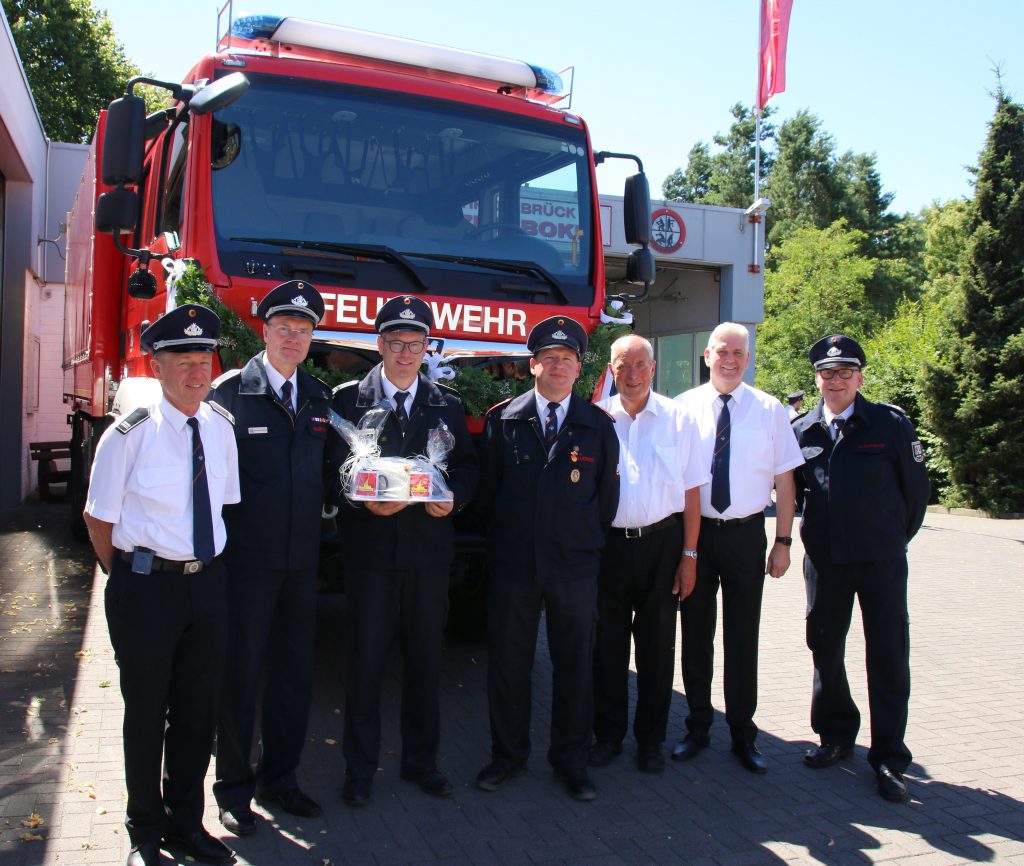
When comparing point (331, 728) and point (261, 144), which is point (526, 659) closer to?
point (331, 728)

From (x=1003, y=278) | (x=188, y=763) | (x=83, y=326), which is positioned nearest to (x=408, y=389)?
(x=188, y=763)

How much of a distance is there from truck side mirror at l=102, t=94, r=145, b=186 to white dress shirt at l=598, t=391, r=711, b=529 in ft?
8.85

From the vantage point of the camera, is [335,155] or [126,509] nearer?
[126,509]

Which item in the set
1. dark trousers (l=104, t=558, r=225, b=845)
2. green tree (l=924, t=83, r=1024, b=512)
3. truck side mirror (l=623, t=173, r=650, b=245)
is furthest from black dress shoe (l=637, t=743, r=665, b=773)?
green tree (l=924, t=83, r=1024, b=512)

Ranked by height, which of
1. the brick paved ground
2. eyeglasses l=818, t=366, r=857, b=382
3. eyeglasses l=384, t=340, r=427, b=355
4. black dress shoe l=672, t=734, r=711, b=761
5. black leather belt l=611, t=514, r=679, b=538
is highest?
eyeglasses l=384, t=340, r=427, b=355

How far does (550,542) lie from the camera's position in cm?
398

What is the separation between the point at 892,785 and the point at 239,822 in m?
2.67

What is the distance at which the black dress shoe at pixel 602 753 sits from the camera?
4.34 m

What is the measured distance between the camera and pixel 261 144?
4.87 meters

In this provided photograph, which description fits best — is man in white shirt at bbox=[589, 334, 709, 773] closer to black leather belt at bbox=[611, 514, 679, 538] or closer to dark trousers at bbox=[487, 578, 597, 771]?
black leather belt at bbox=[611, 514, 679, 538]

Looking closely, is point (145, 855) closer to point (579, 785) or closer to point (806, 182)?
point (579, 785)

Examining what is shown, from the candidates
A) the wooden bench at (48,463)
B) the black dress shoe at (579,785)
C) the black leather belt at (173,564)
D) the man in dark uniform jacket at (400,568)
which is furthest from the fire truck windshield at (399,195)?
the wooden bench at (48,463)

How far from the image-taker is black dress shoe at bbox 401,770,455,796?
3.94 m

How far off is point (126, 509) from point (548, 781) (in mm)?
2175
